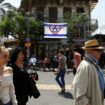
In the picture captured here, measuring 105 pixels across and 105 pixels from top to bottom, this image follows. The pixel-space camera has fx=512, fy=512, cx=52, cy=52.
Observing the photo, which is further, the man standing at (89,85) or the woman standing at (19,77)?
the woman standing at (19,77)

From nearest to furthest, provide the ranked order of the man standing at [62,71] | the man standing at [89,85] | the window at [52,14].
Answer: the man standing at [89,85], the man standing at [62,71], the window at [52,14]

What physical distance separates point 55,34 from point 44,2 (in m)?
13.1

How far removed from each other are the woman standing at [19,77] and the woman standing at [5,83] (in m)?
0.82

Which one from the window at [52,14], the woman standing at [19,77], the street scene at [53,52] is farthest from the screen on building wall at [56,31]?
the woman standing at [19,77]

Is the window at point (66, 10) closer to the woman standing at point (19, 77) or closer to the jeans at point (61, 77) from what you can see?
the jeans at point (61, 77)

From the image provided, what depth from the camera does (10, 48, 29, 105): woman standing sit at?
7.26 m

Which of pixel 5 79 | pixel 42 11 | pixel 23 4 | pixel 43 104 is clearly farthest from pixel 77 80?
pixel 23 4

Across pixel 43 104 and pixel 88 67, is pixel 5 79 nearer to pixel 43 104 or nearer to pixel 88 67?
pixel 88 67

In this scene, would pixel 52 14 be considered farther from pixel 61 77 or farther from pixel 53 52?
pixel 61 77

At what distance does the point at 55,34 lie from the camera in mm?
42375

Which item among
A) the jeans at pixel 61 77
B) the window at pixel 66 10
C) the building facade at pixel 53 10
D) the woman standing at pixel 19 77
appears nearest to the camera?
the woman standing at pixel 19 77

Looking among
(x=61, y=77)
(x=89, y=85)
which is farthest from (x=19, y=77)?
(x=61, y=77)

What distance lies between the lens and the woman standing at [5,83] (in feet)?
20.7

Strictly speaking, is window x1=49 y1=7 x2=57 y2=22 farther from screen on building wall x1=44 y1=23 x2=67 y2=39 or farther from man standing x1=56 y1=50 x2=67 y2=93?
man standing x1=56 y1=50 x2=67 y2=93
